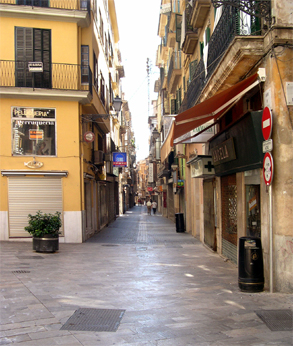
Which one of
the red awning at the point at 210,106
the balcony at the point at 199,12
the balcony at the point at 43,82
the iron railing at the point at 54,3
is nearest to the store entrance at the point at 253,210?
the red awning at the point at 210,106

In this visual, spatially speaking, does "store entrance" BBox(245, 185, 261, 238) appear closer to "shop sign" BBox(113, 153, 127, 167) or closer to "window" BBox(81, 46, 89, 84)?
"window" BBox(81, 46, 89, 84)

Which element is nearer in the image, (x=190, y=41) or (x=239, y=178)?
(x=239, y=178)

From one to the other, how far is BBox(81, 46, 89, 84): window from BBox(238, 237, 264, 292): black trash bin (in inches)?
478

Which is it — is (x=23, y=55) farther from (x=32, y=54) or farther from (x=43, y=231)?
(x=43, y=231)

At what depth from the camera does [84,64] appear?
17.4 m

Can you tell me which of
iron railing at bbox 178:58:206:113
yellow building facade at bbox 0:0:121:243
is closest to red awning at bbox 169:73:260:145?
iron railing at bbox 178:58:206:113

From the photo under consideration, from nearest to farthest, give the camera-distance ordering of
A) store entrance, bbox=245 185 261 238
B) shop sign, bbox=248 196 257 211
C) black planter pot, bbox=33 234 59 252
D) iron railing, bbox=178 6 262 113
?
iron railing, bbox=178 6 262 113
store entrance, bbox=245 185 261 238
shop sign, bbox=248 196 257 211
black planter pot, bbox=33 234 59 252

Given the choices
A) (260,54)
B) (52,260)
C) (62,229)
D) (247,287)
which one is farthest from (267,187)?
(62,229)

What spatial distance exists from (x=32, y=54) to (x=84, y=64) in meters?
2.31

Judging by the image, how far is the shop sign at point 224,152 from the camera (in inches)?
383

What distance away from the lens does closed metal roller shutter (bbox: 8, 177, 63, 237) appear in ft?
52.6

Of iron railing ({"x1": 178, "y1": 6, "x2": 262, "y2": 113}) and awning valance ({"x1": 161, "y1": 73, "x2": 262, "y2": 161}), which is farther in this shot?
iron railing ({"x1": 178, "y1": 6, "x2": 262, "y2": 113})

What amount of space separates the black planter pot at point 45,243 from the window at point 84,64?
7.69 meters

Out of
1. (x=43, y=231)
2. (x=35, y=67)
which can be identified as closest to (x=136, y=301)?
(x=43, y=231)
